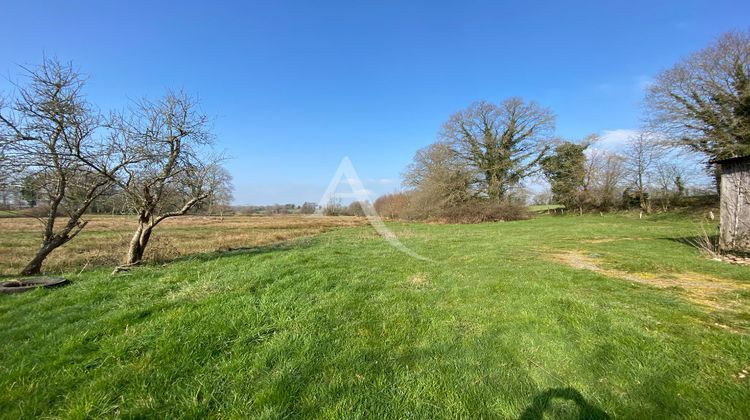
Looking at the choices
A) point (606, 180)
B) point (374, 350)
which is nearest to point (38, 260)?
point (374, 350)

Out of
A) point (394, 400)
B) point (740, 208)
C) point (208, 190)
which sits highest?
point (208, 190)

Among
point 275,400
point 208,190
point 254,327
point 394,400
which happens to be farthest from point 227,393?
point 208,190

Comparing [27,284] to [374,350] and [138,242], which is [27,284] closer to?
[138,242]

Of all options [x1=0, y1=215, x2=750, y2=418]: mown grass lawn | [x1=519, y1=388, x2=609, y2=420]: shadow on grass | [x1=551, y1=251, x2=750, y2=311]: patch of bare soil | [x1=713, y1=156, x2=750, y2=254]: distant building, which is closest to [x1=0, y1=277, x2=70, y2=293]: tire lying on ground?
[x1=0, y1=215, x2=750, y2=418]: mown grass lawn

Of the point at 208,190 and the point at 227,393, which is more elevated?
the point at 208,190

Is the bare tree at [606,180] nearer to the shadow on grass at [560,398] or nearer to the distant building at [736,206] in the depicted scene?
the distant building at [736,206]

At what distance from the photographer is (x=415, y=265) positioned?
7984mm

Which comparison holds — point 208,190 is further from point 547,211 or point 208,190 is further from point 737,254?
point 547,211

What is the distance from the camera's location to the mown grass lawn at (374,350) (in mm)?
2369

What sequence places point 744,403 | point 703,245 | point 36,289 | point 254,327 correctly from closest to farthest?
point 744,403, point 254,327, point 36,289, point 703,245

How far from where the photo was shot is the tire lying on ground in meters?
5.44

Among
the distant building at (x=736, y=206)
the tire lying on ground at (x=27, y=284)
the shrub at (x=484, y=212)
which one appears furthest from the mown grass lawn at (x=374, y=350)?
the shrub at (x=484, y=212)

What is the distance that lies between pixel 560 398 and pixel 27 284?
30.0ft

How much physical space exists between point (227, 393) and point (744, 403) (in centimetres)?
413
